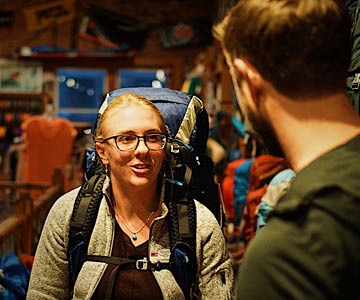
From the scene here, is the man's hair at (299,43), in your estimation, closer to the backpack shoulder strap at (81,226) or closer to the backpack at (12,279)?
the backpack shoulder strap at (81,226)

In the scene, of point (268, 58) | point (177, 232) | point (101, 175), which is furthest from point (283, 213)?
point (101, 175)

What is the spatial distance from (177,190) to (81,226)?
0.35 meters

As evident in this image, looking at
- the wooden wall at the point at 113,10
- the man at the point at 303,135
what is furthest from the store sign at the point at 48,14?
the man at the point at 303,135

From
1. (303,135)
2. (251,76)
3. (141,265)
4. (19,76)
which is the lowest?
(141,265)

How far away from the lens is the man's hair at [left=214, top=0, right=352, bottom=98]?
0.96 meters

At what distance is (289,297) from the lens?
2.85ft

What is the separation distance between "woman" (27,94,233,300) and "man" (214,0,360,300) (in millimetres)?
832

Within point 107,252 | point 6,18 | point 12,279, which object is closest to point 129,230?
point 107,252

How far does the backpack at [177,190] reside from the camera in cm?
181

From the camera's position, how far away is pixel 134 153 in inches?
72.8

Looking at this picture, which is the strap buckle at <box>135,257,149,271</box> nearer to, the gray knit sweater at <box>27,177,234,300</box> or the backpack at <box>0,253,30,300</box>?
the gray knit sweater at <box>27,177,234,300</box>

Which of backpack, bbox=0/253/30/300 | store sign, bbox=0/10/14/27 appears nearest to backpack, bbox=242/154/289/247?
backpack, bbox=0/253/30/300

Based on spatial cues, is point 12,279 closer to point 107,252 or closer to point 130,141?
point 107,252

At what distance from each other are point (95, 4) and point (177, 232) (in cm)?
868
